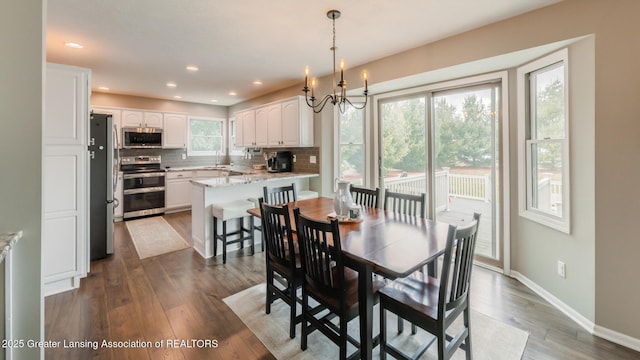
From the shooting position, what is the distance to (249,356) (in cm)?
192

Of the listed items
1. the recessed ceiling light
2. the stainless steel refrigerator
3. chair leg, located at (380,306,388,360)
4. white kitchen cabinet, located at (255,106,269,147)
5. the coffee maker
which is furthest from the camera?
white kitchen cabinet, located at (255,106,269,147)

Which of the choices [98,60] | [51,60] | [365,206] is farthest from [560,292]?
[51,60]

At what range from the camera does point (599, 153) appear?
2119 millimetres

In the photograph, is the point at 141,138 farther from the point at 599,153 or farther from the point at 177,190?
the point at 599,153

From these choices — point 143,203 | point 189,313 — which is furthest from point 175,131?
point 189,313

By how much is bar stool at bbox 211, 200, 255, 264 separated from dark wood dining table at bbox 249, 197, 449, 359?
1587mm

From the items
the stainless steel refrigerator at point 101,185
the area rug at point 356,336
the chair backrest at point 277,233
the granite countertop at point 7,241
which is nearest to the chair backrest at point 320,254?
the chair backrest at point 277,233

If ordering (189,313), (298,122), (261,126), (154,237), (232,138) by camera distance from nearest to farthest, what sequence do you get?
(189,313) → (154,237) → (298,122) → (261,126) → (232,138)

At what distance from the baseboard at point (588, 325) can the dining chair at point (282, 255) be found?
7.37 feet

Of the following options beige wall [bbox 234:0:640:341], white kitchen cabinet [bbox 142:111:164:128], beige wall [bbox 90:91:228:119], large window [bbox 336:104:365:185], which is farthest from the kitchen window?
beige wall [bbox 234:0:640:341]

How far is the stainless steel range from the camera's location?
555 cm

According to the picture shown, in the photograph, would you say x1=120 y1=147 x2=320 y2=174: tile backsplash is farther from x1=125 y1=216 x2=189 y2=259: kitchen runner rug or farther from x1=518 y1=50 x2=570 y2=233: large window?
x1=518 y1=50 x2=570 y2=233: large window

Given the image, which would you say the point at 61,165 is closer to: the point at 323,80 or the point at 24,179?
the point at 24,179

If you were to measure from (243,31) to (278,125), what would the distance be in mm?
2231
